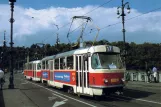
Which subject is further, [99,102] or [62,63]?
[62,63]

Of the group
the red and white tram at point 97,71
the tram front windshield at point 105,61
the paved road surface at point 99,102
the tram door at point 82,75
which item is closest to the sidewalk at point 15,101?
the paved road surface at point 99,102

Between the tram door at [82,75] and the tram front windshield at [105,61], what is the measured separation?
36.7 inches

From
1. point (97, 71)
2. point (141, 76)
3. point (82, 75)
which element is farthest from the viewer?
point (141, 76)

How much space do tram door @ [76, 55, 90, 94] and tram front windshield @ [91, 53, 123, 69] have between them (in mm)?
933

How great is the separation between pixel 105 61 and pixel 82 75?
2.16 meters

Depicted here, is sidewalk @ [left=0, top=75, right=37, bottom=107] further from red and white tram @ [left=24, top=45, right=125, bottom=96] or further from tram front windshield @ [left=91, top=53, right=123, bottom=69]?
tram front windshield @ [left=91, top=53, right=123, bottom=69]

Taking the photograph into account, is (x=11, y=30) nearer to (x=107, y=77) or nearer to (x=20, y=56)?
(x=107, y=77)

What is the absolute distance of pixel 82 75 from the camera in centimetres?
1994

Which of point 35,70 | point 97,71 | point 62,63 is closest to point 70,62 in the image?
point 62,63

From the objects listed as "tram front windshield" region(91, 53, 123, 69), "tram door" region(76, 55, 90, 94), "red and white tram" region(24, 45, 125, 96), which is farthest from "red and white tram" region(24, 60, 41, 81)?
"tram front windshield" region(91, 53, 123, 69)

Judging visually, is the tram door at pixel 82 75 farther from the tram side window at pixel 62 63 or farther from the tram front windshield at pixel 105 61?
the tram side window at pixel 62 63

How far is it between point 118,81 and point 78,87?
11.1 ft

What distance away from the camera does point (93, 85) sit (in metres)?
18.3

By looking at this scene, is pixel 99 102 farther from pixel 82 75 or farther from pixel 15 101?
pixel 15 101
